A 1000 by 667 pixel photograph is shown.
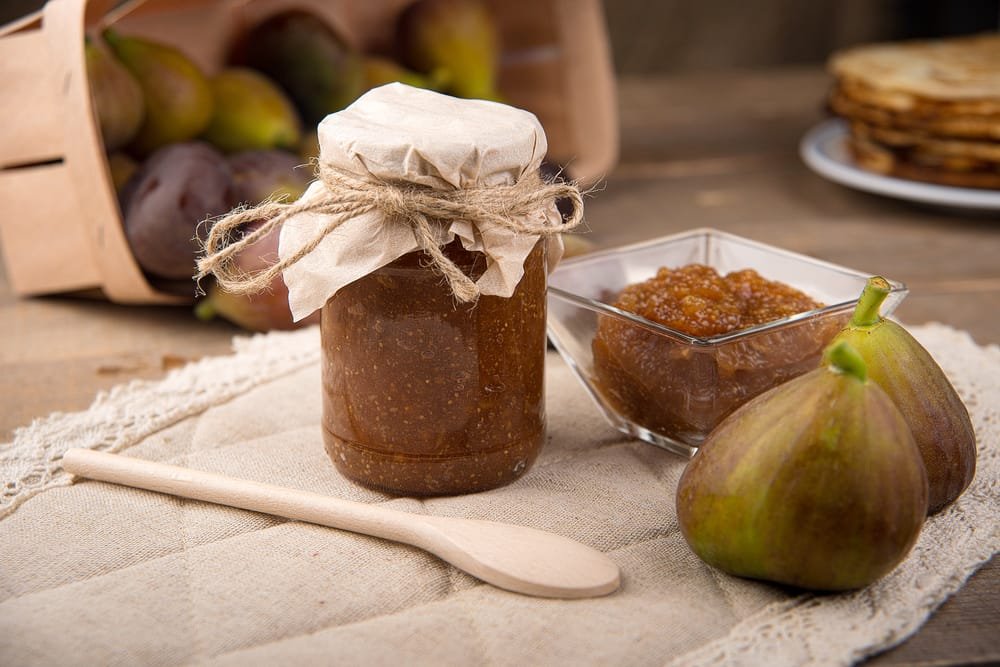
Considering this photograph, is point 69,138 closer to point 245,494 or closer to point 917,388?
point 245,494

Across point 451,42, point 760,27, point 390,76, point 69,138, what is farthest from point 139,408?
point 760,27

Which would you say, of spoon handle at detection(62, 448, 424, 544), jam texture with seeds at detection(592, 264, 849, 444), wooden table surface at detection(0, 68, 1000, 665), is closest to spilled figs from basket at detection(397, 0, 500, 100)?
wooden table surface at detection(0, 68, 1000, 665)

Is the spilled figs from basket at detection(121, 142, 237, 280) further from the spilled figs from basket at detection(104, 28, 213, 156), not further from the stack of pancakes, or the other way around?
the stack of pancakes

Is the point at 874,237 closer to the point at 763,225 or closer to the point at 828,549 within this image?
the point at 763,225

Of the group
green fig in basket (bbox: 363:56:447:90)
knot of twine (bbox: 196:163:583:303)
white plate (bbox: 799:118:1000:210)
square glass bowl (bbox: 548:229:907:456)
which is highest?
knot of twine (bbox: 196:163:583:303)

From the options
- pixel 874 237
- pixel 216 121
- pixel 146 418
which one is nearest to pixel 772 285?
pixel 146 418

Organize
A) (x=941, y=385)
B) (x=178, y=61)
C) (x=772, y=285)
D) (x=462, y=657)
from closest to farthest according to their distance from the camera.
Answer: (x=462, y=657)
(x=941, y=385)
(x=772, y=285)
(x=178, y=61)

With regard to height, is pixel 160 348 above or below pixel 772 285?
below

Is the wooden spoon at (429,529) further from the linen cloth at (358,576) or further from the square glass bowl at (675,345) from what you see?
the square glass bowl at (675,345)
